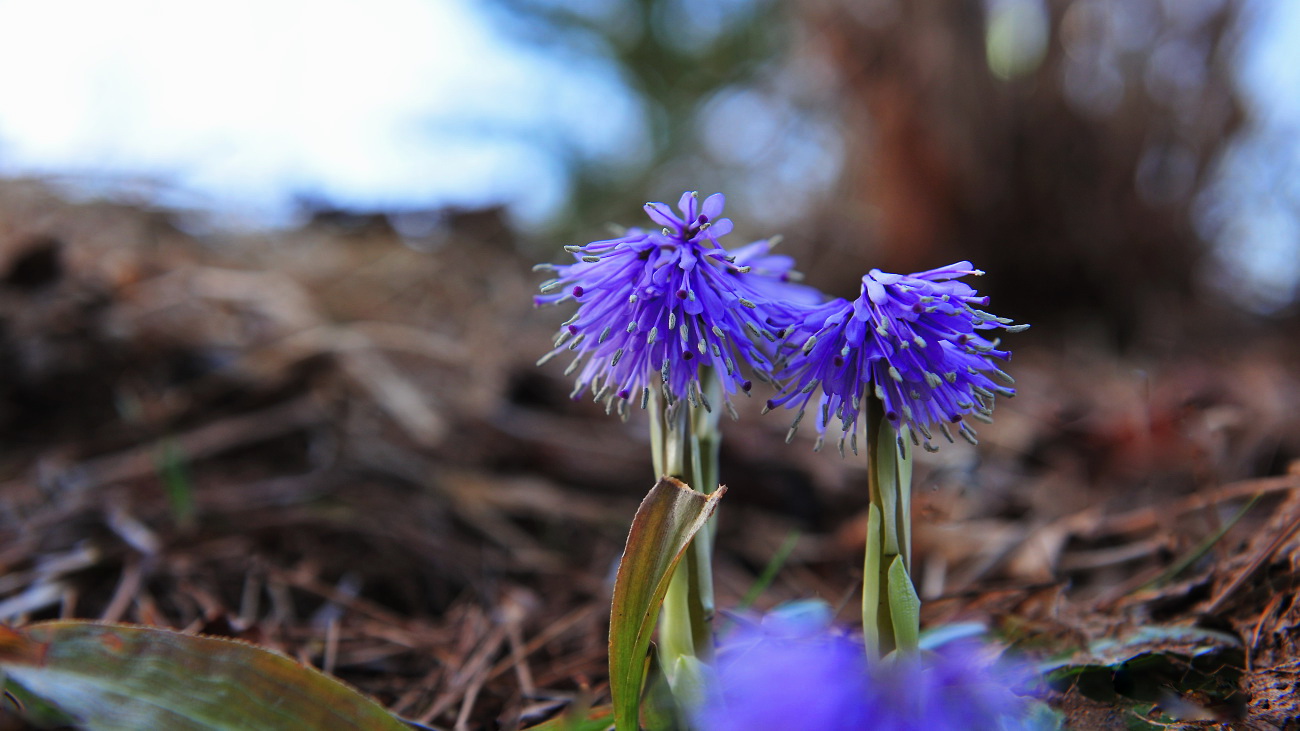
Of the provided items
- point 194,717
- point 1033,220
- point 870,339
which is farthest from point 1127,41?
point 194,717

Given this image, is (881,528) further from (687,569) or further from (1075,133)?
(1075,133)

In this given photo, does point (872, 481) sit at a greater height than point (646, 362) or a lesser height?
lesser

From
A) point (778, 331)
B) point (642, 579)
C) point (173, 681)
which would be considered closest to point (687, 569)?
point (642, 579)

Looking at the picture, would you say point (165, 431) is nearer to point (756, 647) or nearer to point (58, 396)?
point (58, 396)

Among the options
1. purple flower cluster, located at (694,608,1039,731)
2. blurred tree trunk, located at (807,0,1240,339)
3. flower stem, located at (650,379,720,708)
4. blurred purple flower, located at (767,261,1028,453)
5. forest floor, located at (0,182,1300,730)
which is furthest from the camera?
blurred tree trunk, located at (807,0,1240,339)

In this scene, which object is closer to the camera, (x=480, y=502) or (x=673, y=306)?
(x=673, y=306)

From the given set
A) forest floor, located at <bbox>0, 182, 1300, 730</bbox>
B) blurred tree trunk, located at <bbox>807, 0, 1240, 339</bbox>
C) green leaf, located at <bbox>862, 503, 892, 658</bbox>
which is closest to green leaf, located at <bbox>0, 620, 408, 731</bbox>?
forest floor, located at <bbox>0, 182, 1300, 730</bbox>

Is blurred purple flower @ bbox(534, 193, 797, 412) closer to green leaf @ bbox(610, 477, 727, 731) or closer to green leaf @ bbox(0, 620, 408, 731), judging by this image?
green leaf @ bbox(610, 477, 727, 731)
